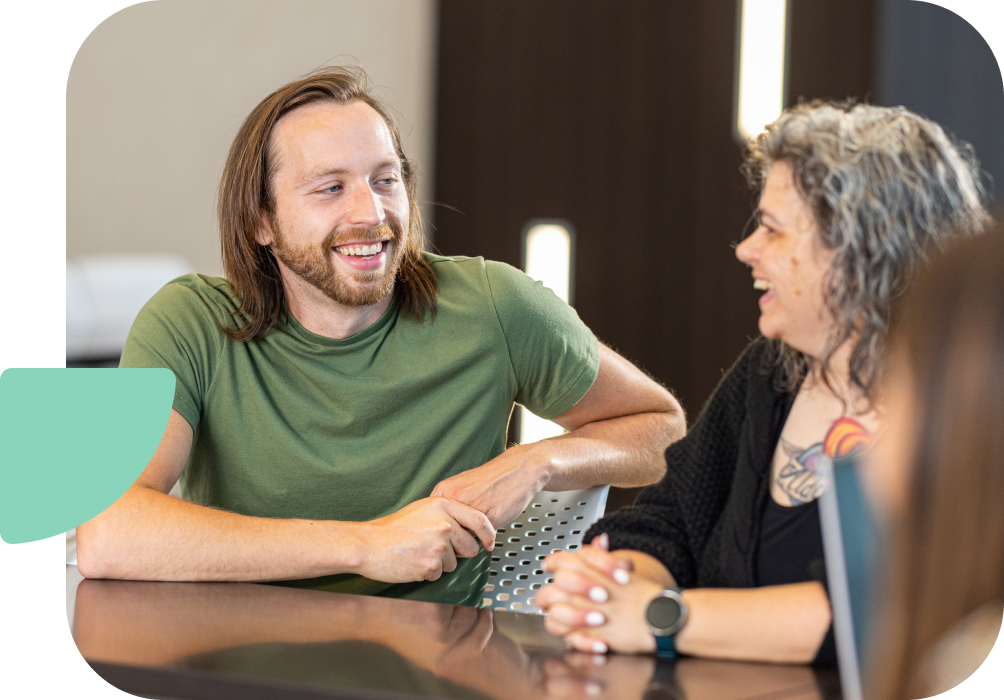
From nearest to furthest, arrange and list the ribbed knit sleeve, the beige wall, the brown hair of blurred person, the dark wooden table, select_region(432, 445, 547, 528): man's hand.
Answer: the brown hair of blurred person, the dark wooden table, the ribbed knit sleeve, select_region(432, 445, 547, 528): man's hand, the beige wall

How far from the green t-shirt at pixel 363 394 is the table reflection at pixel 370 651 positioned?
0.20 m

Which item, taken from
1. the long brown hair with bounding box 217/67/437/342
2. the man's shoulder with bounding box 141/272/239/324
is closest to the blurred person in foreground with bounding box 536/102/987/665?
the long brown hair with bounding box 217/67/437/342

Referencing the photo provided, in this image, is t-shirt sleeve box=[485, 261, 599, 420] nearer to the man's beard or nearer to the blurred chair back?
the man's beard

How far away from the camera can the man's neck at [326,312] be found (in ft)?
3.99

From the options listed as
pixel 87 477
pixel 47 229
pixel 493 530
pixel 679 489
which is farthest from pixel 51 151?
pixel 679 489

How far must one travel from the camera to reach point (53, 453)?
3.34 ft

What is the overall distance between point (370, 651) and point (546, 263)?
60 centimetres

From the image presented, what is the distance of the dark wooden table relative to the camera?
0.72 meters

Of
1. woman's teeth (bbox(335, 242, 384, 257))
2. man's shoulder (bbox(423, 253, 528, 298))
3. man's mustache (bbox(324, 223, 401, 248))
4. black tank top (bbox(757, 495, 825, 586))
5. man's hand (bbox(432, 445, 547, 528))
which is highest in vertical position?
man's mustache (bbox(324, 223, 401, 248))

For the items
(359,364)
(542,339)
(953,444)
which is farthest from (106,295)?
(953,444)

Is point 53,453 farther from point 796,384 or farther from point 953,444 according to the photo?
point 953,444

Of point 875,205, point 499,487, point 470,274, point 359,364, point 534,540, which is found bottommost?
point 534,540

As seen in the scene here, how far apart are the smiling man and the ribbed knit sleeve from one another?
0.27 metres

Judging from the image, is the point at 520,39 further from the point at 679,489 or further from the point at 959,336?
the point at 959,336
